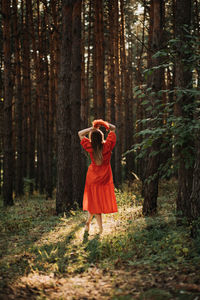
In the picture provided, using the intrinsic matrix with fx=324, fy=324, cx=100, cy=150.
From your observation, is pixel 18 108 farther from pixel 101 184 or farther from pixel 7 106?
pixel 101 184

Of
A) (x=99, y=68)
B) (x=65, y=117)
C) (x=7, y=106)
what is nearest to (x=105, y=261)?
(x=65, y=117)

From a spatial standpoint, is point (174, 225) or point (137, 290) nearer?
point (137, 290)

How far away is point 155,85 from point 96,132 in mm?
2169

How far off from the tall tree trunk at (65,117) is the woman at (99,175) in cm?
294

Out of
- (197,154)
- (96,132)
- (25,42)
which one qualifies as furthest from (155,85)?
(25,42)

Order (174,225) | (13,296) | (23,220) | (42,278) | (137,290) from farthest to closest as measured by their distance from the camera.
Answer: (23,220) < (174,225) < (42,278) < (137,290) < (13,296)

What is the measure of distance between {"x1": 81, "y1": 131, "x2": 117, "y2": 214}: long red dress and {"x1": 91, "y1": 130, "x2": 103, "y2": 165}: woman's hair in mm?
104

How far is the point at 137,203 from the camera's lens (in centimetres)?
1028

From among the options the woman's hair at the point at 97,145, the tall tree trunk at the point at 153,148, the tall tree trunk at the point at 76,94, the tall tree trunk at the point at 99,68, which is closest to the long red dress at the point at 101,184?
the woman's hair at the point at 97,145

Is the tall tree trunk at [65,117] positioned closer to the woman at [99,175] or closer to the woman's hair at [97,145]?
the woman at [99,175]

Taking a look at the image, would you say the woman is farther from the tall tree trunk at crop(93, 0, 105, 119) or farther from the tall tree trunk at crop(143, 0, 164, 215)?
the tall tree trunk at crop(93, 0, 105, 119)

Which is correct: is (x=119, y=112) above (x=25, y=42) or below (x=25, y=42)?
below

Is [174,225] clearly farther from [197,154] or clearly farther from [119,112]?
[119,112]

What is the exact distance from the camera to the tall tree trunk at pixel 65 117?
32.7 ft
